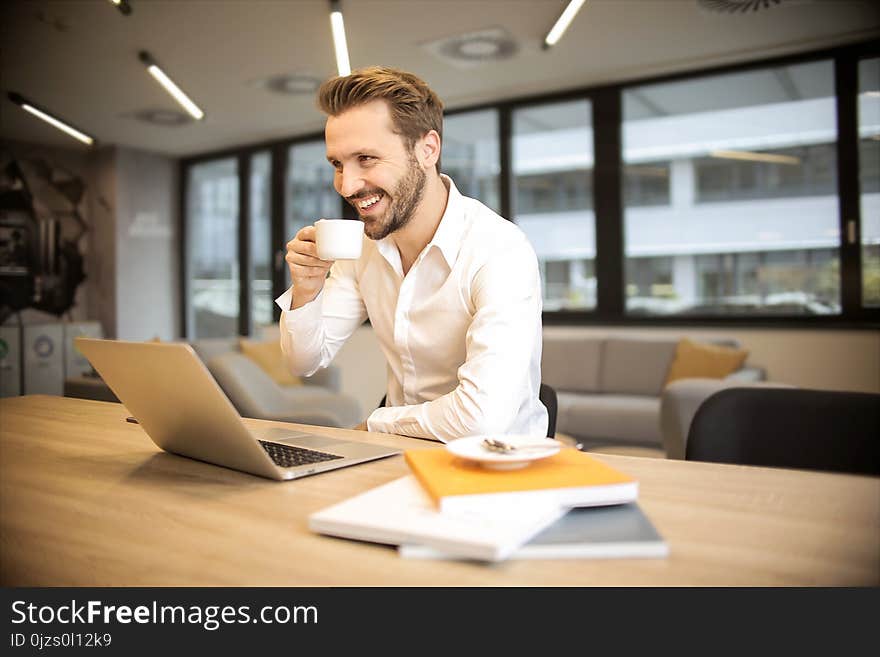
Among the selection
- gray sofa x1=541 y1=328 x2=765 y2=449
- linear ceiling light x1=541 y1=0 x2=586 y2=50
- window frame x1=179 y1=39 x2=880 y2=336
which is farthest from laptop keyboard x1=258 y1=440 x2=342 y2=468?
window frame x1=179 y1=39 x2=880 y2=336

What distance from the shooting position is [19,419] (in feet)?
4.51

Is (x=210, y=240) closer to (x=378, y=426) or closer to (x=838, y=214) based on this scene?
(x=838, y=214)

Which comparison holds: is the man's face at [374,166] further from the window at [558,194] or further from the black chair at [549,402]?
the window at [558,194]

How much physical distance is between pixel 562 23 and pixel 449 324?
2.95 meters

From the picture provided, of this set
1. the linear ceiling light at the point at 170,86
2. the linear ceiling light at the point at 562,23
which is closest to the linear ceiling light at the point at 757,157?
the linear ceiling light at the point at 562,23

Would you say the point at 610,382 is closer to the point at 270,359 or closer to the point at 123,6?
the point at 270,359

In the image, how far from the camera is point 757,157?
4738mm

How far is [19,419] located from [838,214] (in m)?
4.72

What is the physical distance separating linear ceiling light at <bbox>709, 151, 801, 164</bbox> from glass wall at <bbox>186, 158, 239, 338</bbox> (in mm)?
4991

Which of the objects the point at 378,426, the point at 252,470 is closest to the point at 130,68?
the point at 378,426

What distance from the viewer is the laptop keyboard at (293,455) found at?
0.96 metres

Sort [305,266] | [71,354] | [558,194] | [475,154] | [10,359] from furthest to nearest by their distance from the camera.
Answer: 1. [71,354]
2. [10,359]
3. [475,154]
4. [558,194]
5. [305,266]

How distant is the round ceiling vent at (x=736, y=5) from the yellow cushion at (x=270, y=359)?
139 inches

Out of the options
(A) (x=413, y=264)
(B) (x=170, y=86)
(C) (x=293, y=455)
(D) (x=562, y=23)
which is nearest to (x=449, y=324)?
(A) (x=413, y=264)
